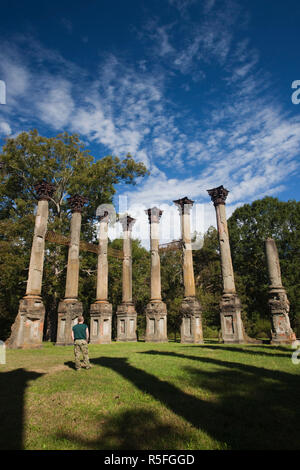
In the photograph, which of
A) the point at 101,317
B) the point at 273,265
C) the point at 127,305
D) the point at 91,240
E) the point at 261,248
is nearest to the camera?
the point at 273,265

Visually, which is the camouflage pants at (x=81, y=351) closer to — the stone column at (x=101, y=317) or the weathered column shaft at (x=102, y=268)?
the stone column at (x=101, y=317)

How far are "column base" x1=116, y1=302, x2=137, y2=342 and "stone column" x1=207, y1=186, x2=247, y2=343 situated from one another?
26.9 feet

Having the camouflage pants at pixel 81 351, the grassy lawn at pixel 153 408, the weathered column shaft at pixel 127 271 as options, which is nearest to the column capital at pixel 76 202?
the weathered column shaft at pixel 127 271

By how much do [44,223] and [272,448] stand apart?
60.2ft

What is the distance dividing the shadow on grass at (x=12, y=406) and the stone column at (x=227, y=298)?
12.9 m

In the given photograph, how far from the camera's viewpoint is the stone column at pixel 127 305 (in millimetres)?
23578

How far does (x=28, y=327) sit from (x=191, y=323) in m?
10.4

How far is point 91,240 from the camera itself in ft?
98.9

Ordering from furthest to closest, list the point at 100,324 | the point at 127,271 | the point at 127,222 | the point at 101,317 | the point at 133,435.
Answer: the point at 127,222 → the point at 127,271 → the point at 101,317 → the point at 100,324 → the point at 133,435

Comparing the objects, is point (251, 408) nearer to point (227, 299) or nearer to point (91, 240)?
point (227, 299)

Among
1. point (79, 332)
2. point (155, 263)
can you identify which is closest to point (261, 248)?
point (155, 263)
